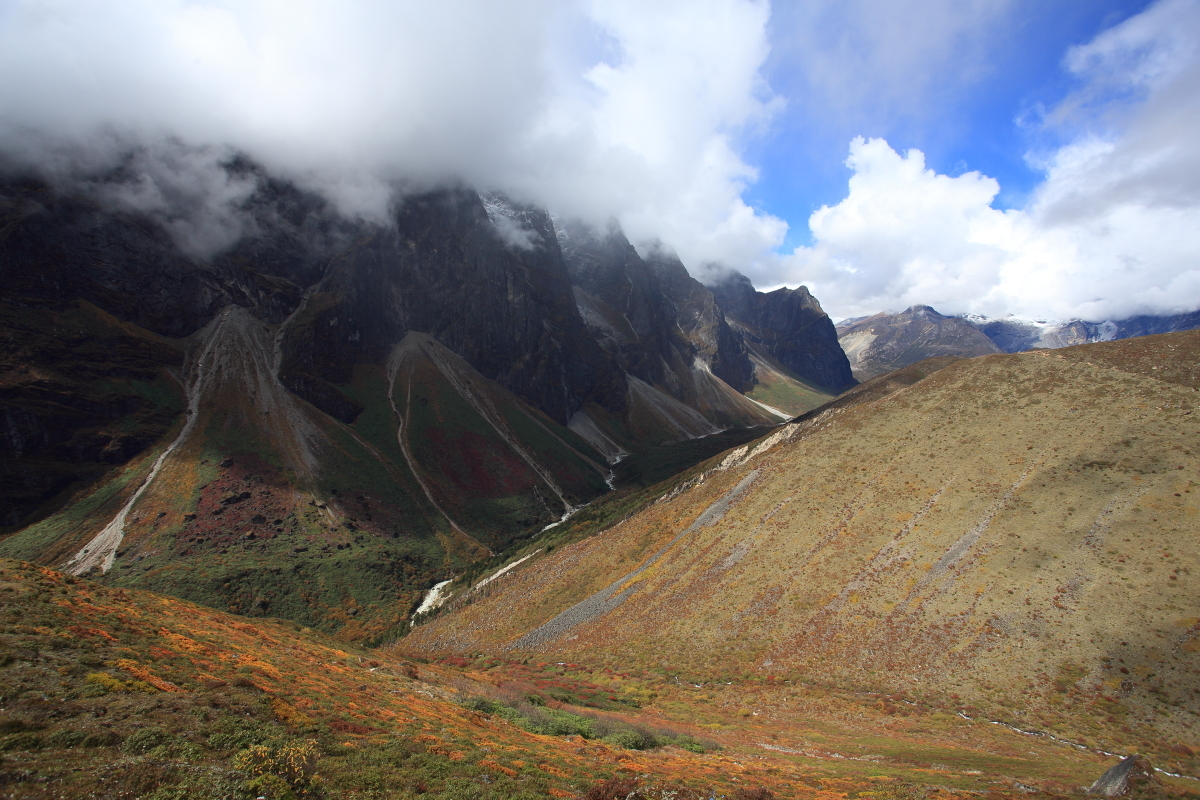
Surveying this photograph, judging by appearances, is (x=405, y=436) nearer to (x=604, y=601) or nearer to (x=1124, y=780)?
(x=604, y=601)

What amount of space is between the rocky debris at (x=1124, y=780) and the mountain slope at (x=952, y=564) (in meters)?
7.68

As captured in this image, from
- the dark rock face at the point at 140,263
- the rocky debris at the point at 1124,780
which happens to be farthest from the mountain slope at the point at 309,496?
the rocky debris at the point at 1124,780

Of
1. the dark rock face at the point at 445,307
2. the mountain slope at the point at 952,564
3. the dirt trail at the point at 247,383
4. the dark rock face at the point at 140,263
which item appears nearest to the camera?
the mountain slope at the point at 952,564

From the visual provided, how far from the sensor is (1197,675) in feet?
83.0

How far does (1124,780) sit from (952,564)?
2110cm

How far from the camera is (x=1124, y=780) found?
17422mm

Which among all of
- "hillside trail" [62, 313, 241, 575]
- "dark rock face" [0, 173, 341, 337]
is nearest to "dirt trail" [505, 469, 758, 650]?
"hillside trail" [62, 313, 241, 575]

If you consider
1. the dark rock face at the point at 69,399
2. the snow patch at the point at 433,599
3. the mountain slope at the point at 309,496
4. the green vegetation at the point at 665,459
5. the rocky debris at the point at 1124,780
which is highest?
the dark rock face at the point at 69,399

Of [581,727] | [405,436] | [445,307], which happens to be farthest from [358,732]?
[445,307]

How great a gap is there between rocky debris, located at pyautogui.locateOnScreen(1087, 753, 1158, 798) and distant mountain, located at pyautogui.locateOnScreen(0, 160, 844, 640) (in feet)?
230

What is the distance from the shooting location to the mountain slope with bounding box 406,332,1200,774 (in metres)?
28.5

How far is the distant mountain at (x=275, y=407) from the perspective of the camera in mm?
71438

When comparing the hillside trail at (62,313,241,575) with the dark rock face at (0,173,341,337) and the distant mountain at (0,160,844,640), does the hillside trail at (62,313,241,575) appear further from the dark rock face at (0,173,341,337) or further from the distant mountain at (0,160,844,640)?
the dark rock face at (0,173,341,337)

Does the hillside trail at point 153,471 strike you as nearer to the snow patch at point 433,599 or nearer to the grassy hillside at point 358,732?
the snow patch at point 433,599
